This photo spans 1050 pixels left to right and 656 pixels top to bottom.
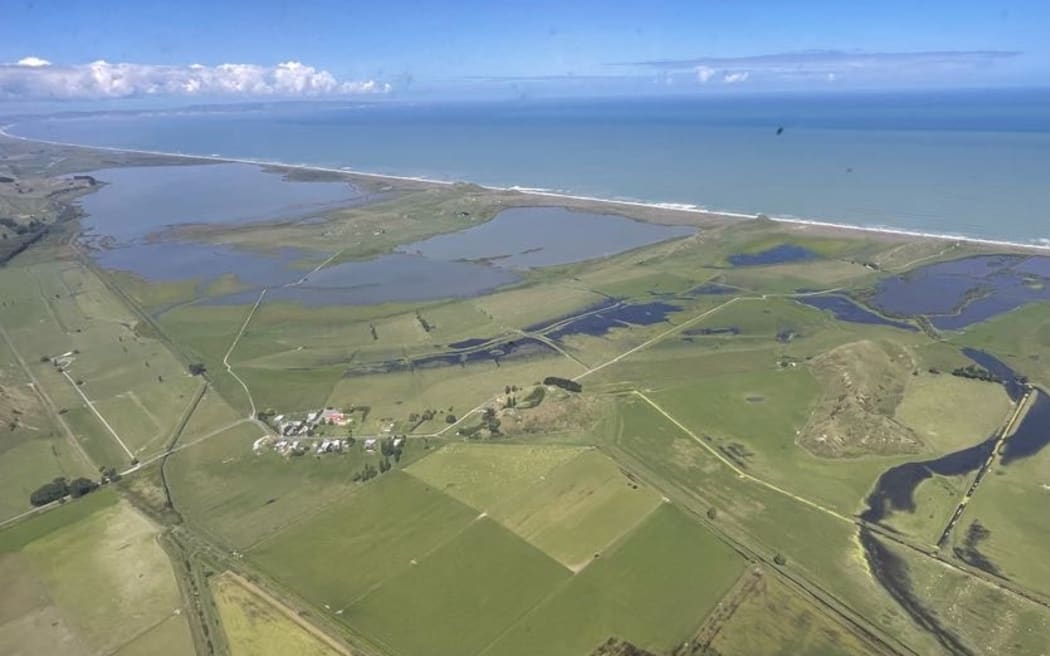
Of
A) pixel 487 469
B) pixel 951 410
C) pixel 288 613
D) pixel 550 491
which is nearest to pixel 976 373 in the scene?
pixel 951 410

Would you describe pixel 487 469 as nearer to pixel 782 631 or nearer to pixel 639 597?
pixel 639 597

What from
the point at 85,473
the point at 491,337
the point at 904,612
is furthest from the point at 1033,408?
the point at 85,473

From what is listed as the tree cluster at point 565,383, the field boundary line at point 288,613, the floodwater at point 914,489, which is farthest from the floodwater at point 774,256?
the field boundary line at point 288,613

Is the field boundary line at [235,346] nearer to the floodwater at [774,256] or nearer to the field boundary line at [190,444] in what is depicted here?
the field boundary line at [190,444]

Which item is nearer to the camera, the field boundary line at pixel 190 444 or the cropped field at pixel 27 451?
the cropped field at pixel 27 451

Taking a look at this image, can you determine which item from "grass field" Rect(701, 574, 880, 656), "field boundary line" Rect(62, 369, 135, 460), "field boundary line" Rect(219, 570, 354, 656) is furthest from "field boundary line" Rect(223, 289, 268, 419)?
"grass field" Rect(701, 574, 880, 656)

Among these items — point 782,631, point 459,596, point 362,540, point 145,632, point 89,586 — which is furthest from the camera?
point 362,540

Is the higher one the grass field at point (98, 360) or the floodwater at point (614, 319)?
the floodwater at point (614, 319)
